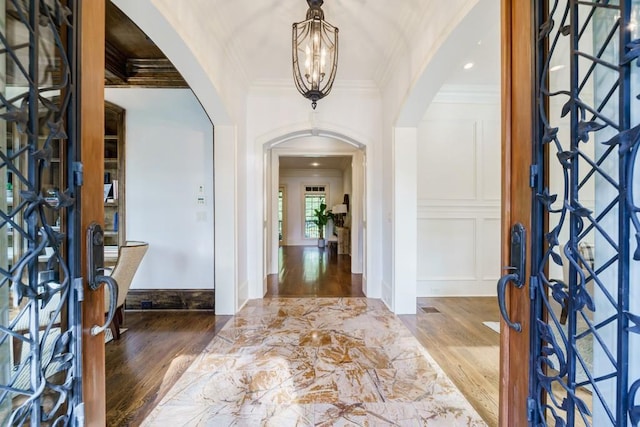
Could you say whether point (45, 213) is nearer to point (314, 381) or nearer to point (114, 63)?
point (314, 381)

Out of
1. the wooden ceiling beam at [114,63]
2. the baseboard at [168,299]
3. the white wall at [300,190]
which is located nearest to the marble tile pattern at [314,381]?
the baseboard at [168,299]

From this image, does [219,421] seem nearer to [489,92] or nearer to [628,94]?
[628,94]

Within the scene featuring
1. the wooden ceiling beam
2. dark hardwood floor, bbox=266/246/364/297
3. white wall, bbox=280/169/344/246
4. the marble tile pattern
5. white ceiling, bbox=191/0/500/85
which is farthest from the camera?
white wall, bbox=280/169/344/246

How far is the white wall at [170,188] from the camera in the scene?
3.79 m

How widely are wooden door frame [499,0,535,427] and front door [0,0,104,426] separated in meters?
1.43

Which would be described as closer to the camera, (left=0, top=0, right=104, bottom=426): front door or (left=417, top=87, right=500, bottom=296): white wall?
(left=0, top=0, right=104, bottom=426): front door

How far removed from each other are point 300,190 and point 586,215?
10.8 m

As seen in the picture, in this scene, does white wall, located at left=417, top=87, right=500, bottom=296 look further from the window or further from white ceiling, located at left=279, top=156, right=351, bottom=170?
the window

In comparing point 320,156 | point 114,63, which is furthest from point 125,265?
point 320,156

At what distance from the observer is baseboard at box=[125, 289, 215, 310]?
3.79 m

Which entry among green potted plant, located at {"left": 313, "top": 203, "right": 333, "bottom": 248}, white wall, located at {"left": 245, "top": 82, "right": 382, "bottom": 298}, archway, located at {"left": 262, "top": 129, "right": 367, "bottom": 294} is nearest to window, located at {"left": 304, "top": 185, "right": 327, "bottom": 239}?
green potted plant, located at {"left": 313, "top": 203, "right": 333, "bottom": 248}

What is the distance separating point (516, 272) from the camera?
42.0 inches

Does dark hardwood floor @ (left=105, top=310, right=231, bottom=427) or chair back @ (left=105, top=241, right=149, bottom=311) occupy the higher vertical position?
chair back @ (left=105, top=241, right=149, bottom=311)

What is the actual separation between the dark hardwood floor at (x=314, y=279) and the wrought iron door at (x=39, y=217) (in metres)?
3.67
